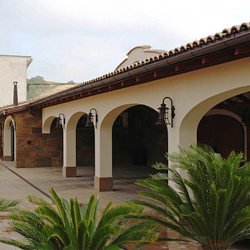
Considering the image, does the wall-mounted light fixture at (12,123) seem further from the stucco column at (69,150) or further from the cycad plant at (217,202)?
the cycad plant at (217,202)

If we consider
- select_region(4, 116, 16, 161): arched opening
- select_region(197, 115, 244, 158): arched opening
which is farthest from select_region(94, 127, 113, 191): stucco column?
select_region(4, 116, 16, 161): arched opening

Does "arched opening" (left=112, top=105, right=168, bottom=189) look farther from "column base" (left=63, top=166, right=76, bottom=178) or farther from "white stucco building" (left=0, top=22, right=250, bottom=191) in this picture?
"column base" (left=63, top=166, right=76, bottom=178)

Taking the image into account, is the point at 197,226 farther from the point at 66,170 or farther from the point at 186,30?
the point at 186,30

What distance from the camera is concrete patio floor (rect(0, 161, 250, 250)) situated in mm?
7480

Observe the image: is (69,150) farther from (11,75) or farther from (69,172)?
(11,75)

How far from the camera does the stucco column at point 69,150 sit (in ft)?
45.3

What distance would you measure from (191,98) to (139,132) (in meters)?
12.5

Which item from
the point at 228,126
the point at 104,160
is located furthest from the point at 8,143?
the point at 228,126

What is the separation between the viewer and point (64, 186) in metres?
12.0

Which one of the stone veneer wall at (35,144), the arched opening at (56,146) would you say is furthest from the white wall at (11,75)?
the stone veneer wall at (35,144)

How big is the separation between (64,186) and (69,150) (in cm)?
220

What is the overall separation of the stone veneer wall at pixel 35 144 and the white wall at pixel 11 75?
17025 mm

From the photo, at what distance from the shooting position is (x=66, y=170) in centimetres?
1405

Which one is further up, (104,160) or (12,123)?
(12,123)
